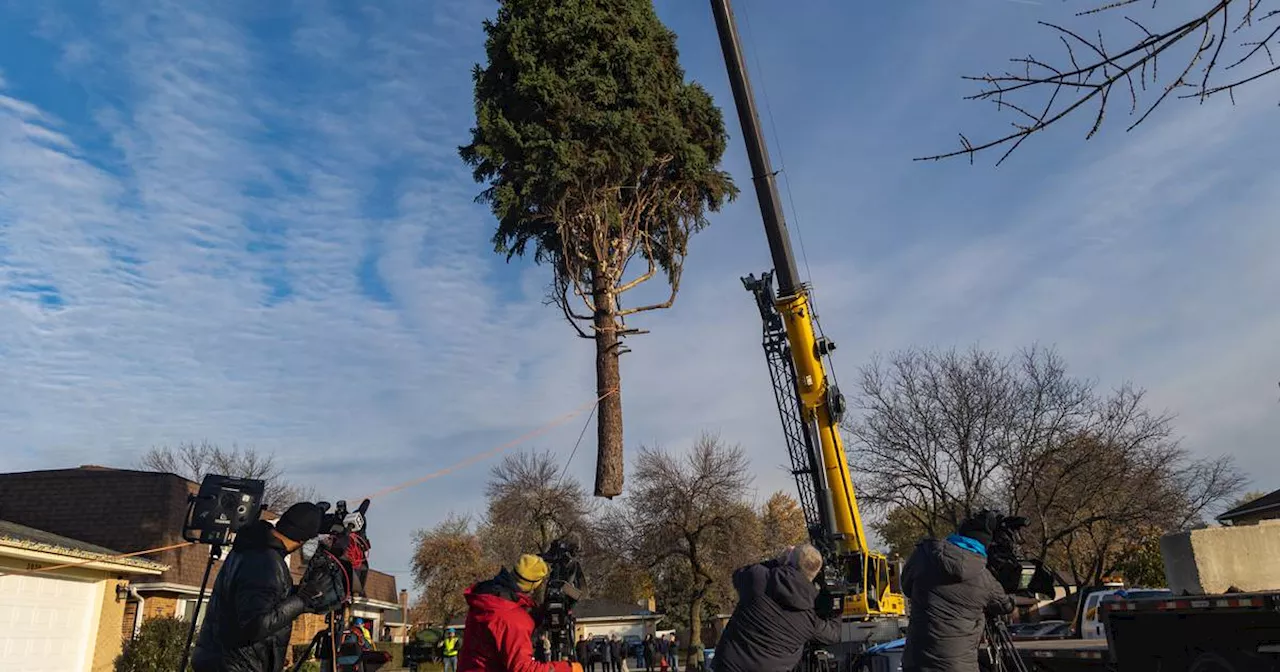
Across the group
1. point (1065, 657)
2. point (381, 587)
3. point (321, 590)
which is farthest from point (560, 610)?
point (381, 587)

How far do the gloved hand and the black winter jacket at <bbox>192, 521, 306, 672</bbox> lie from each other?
31cm

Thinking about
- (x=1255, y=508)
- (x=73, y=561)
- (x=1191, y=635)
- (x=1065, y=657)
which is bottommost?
(x=1065, y=657)

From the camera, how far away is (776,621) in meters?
4.74

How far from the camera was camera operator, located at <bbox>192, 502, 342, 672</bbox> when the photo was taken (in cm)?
444

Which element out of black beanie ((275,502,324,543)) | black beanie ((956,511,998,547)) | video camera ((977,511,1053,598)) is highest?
black beanie ((275,502,324,543))

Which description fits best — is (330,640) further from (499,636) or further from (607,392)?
(607,392)

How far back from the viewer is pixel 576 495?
3972 centimetres

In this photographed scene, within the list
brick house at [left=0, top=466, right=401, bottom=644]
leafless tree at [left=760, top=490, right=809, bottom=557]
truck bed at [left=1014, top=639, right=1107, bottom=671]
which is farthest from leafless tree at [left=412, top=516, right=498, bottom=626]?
truck bed at [left=1014, top=639, right=1107, bottom=671]

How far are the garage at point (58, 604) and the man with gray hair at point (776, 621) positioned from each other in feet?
40.0

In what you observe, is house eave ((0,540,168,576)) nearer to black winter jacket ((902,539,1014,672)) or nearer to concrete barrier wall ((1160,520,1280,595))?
black winter jacket ((902,539,1014,672))

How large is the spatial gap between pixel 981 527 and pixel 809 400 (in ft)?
26.2

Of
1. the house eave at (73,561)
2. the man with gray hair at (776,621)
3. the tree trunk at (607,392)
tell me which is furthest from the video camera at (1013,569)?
the house eave at (73,561)

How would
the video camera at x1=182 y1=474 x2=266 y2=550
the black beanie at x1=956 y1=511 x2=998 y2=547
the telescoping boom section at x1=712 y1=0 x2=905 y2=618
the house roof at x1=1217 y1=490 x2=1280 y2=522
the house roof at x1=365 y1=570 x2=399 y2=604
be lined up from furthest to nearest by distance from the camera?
the house roof at x1=365 y1=570 x2=399 y2=604 → the house roof at x1=1217 y1=490 x2=1280 y2=522 → the telescoping boom section at x1=712 y1=0 x2=905 y2=618 → the video camera at x1=182 y1=474 x2=266 y2=550 → the black beanie at x1=956 y1=511 x2=998 y2=547

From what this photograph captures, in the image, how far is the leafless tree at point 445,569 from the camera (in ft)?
173
